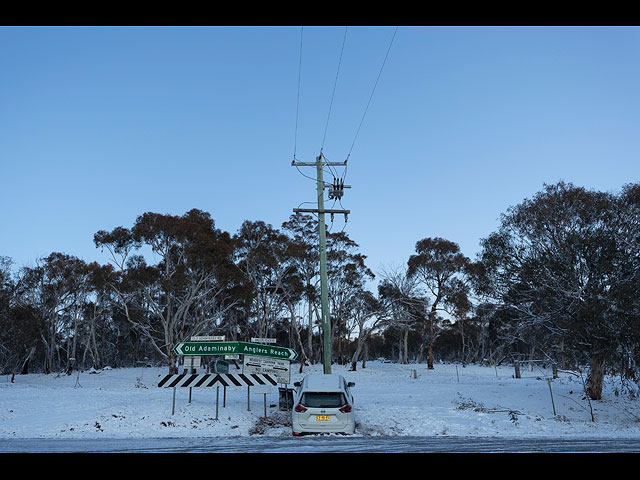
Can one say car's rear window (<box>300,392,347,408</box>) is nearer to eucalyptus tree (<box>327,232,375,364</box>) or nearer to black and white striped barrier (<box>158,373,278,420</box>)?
black and white striped barrier (<box>158,373,278,420</box>)

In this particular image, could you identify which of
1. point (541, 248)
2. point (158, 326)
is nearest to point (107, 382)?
point (158, 326)

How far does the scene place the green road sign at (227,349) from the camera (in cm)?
1610

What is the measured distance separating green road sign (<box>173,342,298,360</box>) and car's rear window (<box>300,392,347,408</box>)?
14.1 ft

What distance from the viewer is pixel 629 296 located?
1566cm

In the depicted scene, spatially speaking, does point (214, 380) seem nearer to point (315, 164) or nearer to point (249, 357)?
point (249, 357)

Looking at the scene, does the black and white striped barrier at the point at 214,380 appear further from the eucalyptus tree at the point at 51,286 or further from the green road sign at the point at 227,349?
the eucalyptus tree at the point at 51,286

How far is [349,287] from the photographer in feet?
149

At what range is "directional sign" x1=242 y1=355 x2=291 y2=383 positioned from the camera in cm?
1622

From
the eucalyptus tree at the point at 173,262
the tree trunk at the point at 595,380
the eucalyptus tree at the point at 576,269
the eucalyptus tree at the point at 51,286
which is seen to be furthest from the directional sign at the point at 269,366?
the eucalyptus tree at the point at 51,286

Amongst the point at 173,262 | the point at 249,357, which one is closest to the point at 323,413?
the point at 249,357

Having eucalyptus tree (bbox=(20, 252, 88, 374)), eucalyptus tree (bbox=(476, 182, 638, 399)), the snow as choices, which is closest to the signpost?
the snow

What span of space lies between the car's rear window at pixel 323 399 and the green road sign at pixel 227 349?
4.30 metres

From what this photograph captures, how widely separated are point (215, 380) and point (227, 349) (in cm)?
130
